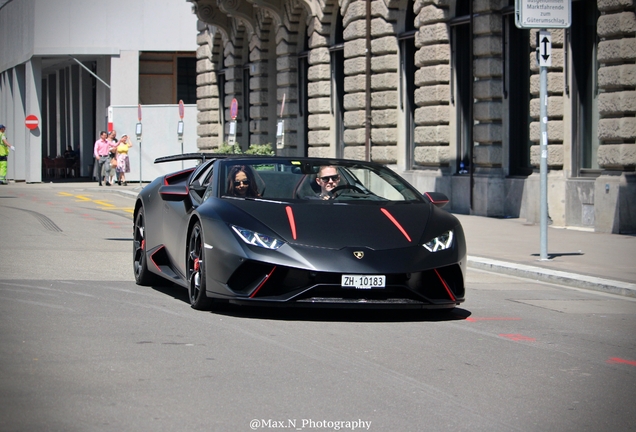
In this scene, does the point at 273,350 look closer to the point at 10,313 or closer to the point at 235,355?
the point at 235,355

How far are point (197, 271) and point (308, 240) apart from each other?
1127 mm

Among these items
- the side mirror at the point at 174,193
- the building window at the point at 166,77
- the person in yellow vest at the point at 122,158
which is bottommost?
the side mirror at the point at 174,193

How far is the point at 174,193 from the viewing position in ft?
32.3

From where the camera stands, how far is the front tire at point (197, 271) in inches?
358

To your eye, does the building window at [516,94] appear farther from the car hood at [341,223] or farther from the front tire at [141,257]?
the car hood at [341,223]

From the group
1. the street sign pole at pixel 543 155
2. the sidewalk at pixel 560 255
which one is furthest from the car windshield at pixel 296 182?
the street sign pole at pixel 543 155

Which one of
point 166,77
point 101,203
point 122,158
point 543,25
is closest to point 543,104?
point 543,25

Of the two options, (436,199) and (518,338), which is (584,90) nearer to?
(436,199)

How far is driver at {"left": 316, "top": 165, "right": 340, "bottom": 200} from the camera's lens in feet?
32.3

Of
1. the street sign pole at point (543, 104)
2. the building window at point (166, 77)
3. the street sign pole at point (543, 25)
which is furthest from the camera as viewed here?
the building window at point (166, 77)

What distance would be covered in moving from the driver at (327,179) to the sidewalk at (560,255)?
354cm

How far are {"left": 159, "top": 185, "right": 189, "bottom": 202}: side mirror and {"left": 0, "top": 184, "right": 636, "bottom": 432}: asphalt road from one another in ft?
2.88

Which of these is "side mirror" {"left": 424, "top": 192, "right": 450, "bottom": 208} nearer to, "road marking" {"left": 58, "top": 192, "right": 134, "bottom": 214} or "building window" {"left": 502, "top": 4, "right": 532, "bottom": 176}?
"building window" {"left": 502, "top": 4, "right": 532, "bottom": 176}

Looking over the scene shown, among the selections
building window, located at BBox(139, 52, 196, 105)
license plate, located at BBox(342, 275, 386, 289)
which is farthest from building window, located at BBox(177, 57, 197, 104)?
license plate, located at BBox(342, 275, 386, 289)
